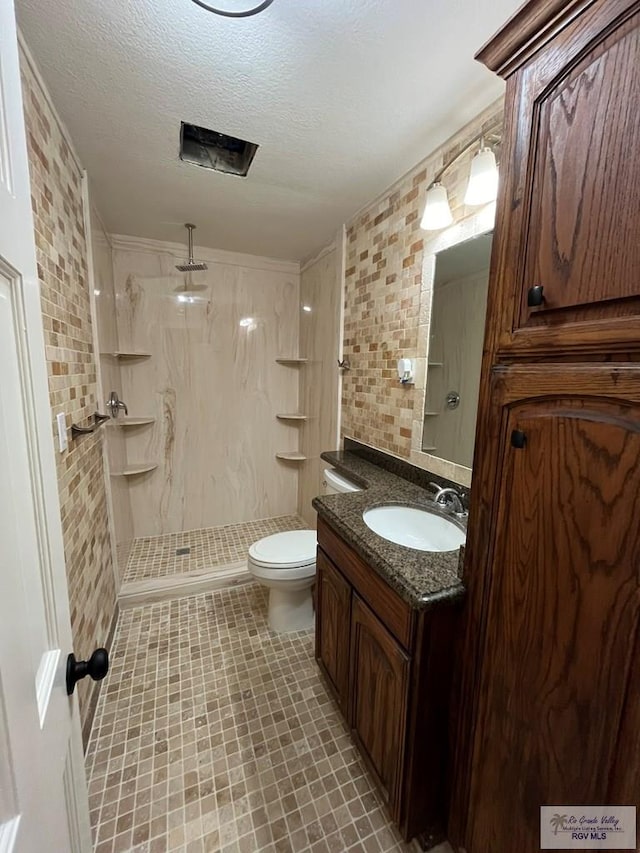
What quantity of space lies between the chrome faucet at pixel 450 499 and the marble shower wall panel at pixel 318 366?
3.64 feet

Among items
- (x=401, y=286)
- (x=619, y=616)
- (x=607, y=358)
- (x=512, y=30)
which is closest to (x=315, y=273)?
(x=401, y=286)

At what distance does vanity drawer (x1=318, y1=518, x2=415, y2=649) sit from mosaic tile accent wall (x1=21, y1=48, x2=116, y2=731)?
0.95 m

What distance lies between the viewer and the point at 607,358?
57 centimetres

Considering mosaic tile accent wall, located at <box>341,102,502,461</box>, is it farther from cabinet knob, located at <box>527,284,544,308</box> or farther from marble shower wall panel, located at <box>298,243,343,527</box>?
cabinet knob, located at <box>527,284,544,308</box>

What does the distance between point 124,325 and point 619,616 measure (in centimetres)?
299

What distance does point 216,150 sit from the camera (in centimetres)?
154

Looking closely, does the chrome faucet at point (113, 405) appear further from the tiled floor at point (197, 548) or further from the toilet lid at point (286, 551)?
the toilet lid at point (286, 551)

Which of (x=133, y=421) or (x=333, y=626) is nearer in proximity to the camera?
(x=333, y=626)

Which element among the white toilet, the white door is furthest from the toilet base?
the white door

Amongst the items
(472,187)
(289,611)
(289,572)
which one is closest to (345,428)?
(289,572)

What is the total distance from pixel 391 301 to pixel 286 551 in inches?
57.4

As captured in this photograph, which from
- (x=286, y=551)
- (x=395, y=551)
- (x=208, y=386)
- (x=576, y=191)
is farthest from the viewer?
(x=208, y=386)

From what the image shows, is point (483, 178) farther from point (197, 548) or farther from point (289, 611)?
point (197, 548)

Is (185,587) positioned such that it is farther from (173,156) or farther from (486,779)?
(173,156)
